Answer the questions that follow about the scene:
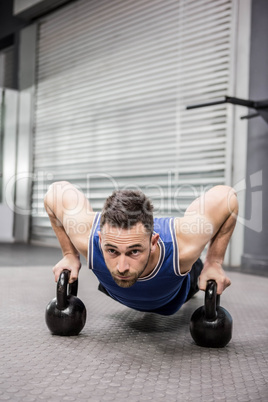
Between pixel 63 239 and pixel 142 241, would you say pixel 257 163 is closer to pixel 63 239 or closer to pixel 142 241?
pixel 63 239

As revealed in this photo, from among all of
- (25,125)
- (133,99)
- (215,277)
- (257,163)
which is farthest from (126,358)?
(25,125)

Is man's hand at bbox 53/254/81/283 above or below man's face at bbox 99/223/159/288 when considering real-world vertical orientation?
below

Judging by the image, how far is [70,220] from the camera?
1425mm

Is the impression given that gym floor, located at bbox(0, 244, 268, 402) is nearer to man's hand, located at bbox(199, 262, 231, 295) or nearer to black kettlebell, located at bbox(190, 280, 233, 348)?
black kettlebell, located at bbox(190, 280, 233, 348)

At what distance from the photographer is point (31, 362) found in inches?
46.0

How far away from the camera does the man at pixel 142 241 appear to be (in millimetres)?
1173

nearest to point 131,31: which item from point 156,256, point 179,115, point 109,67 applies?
point 109,67

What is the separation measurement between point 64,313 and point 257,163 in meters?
2.07

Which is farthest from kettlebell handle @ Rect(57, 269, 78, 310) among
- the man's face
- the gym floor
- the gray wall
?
the gray wall

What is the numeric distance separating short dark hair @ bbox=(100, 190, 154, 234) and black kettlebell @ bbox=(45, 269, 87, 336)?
0.29m

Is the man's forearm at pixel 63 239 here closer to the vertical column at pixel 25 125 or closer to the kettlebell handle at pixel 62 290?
the kettlebell handle at pixel 62 290

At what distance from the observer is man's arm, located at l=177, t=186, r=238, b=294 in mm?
1313

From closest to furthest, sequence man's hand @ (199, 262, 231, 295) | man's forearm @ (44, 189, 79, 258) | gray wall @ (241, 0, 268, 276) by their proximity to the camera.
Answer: man's hand @ (199, 262, 231, 295) < man's forearm @ (44, 189, 79, 258) < gray wall @ (241, 0, 268, 276)

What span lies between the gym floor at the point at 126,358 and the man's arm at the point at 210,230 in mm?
223
